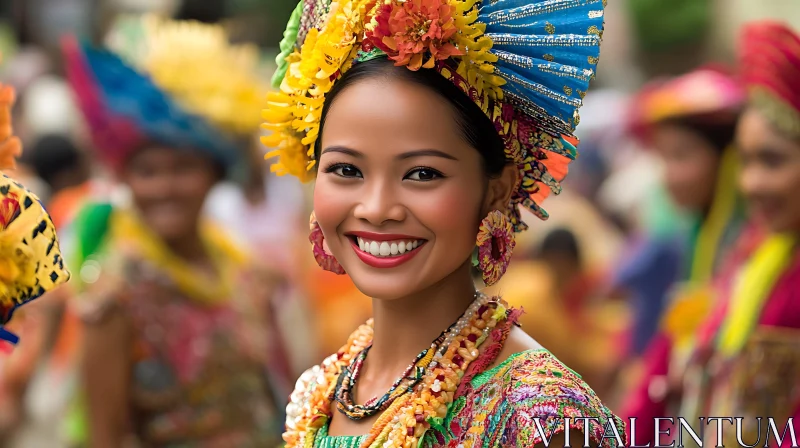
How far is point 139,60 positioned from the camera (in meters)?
5.89

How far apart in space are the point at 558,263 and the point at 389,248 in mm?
4699

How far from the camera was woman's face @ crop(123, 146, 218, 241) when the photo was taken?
5844mm

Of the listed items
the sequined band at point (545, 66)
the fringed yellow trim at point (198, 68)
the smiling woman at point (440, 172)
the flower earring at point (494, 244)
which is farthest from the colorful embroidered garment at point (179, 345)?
the sequined band at point (545, 66)

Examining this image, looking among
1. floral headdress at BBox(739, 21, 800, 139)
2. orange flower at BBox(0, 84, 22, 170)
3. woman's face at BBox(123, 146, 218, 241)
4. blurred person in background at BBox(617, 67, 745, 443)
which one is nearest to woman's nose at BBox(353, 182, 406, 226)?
orange flower at BBox(0, 84, 22, 170)

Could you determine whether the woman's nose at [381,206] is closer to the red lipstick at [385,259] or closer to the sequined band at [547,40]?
the red lipstick at [385,259]

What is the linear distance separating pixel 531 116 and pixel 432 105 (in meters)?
0.24

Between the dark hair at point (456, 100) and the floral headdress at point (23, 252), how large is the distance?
68 centimetres

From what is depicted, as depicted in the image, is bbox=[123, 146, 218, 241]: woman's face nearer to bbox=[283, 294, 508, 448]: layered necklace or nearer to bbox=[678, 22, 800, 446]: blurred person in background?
bbox=[678, 22, 800, 446]: blurred person in background

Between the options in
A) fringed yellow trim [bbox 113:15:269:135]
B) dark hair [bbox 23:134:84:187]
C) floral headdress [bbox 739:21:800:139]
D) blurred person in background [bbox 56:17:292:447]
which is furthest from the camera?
dark hair [bbox 23:134:84:187]

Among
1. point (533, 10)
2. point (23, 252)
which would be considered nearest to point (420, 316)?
point (533, 10)

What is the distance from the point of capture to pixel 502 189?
310cm

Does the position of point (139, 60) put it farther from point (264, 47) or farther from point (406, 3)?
point (264, 47)

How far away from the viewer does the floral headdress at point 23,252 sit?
2.97 metres

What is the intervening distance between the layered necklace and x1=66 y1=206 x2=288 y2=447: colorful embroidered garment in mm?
2412
